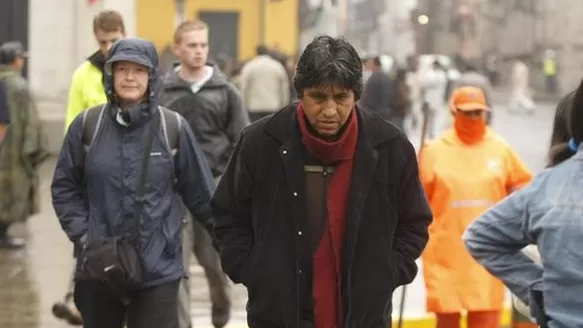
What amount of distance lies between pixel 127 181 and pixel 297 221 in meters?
1.62

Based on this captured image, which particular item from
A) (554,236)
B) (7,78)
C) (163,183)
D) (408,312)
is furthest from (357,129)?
(7,78)

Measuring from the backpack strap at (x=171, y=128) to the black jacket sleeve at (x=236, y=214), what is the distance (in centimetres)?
139

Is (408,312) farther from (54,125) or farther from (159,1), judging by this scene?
(159,1)

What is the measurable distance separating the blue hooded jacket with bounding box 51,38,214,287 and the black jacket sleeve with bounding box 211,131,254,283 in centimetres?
125

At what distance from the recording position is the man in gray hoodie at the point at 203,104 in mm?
9031

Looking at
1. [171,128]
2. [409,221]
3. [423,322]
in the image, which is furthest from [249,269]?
[423,322]

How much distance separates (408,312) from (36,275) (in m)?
3.17

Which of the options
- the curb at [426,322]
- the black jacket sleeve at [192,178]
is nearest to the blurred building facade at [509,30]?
the curb at [426,322]

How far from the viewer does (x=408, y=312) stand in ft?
34.8

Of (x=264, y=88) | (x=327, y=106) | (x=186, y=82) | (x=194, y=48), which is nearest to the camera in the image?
(x=327, y=106)

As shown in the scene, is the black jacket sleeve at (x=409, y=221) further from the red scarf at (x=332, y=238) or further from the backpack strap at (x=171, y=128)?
the backpack strap at (x=171, y=128)

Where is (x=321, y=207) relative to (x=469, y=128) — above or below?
above

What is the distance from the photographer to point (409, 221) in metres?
5.39

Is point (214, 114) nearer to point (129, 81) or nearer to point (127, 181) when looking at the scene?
point (129, 81)
